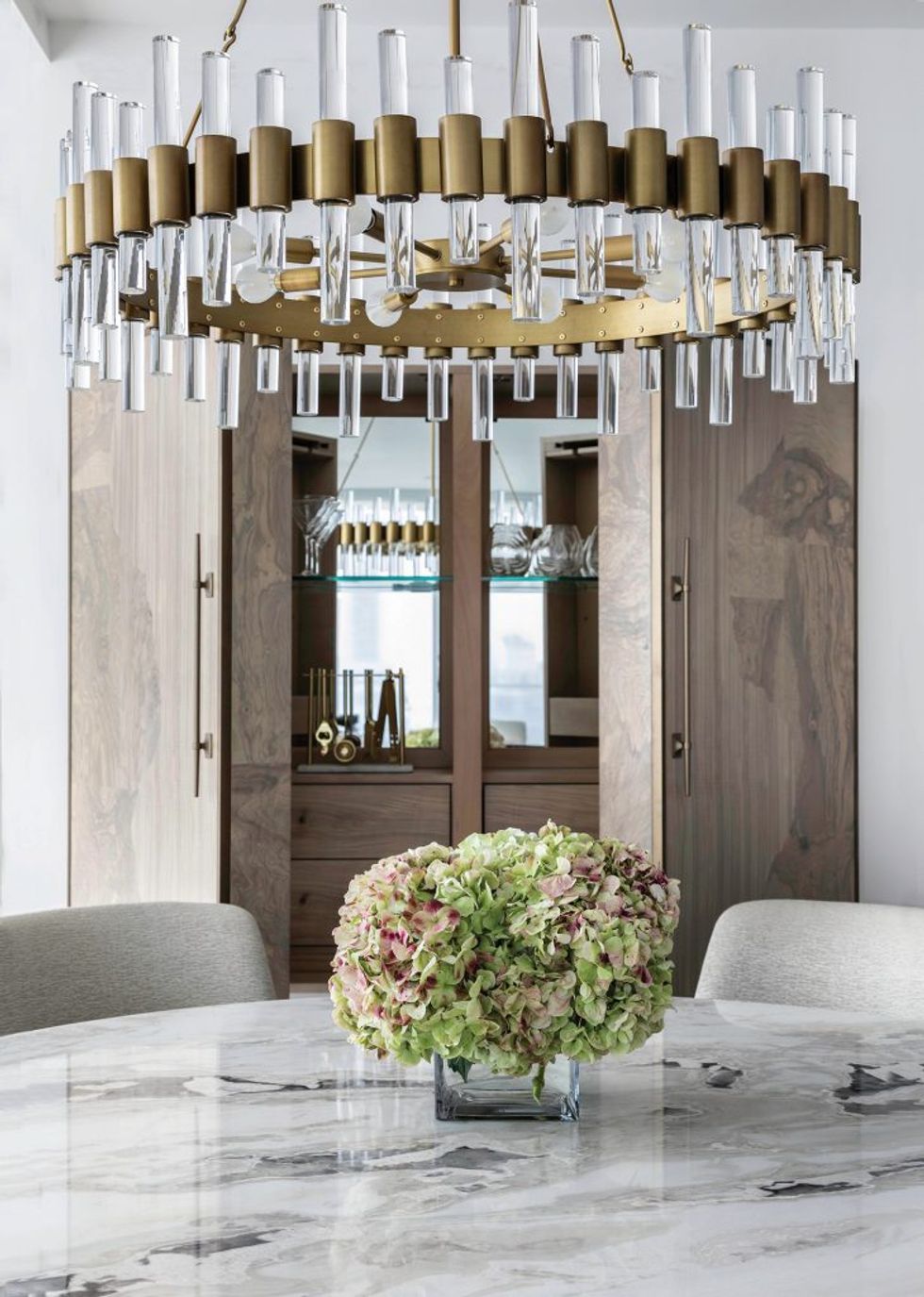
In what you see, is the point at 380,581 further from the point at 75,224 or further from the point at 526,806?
the point at 75,224

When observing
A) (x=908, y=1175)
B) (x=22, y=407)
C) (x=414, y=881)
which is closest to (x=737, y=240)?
(x=414, y=881)

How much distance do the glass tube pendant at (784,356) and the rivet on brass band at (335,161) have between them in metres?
0.63

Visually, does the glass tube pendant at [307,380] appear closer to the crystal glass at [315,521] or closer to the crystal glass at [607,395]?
the crystal glass at [607,395]

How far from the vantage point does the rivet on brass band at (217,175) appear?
4.25ft

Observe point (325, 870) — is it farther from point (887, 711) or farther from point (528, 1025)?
point (528, 1025)

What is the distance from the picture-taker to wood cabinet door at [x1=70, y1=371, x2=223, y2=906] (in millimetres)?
2994

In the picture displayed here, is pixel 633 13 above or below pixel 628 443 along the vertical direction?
above

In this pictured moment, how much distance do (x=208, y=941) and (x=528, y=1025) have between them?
3.30 ft

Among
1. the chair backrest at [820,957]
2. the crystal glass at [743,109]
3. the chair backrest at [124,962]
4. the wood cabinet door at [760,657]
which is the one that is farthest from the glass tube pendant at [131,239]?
the wood cabinet door at [760,657]

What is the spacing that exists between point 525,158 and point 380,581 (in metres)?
2.48

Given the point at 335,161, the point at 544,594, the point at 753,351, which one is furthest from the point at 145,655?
the point at 335,161

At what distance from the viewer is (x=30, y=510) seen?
3514 millimetres

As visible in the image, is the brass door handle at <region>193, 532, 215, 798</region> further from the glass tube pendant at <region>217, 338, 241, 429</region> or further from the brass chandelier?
the brass chandelier

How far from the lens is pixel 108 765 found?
303 cm
